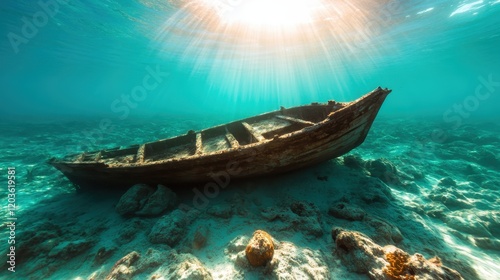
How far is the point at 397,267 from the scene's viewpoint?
10.6ft

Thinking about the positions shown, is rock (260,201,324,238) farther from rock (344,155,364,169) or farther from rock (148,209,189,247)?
rock (344,155,364,169)

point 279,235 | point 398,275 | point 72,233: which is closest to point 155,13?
point 72,233

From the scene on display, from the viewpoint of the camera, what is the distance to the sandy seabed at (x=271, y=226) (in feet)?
12.6

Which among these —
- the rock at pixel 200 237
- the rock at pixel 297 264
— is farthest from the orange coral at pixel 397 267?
the rock at pixel 200 237

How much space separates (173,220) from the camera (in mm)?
4918

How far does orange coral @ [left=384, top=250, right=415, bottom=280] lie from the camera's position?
3125 millimetres

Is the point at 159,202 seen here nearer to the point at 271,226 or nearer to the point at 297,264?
the point at 271,226

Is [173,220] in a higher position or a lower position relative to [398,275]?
higher

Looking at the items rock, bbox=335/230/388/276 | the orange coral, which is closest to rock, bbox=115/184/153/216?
rock, bbox=335/230/388/276

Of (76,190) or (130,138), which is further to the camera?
(130,138)

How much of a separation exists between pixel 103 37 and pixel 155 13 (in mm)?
14206

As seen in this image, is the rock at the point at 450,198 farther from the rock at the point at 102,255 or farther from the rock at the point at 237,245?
the rock at the point at 102,255

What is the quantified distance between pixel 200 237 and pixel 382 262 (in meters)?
3.40

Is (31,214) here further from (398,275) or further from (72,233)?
(398,275)
